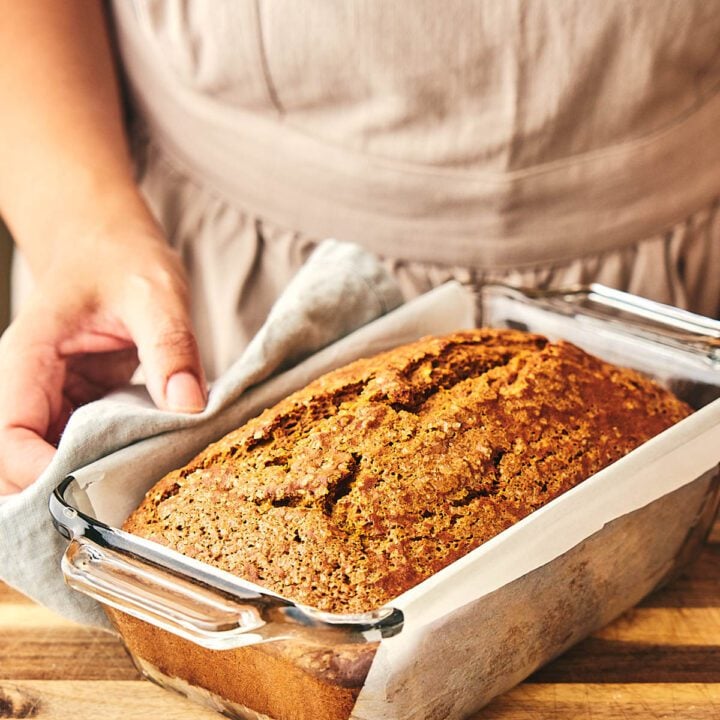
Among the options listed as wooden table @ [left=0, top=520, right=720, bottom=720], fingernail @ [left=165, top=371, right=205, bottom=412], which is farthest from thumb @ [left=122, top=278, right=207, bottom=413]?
wooden table @ [left=0, top=520, right=720, bottom=720]

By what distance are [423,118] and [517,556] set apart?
57 cm

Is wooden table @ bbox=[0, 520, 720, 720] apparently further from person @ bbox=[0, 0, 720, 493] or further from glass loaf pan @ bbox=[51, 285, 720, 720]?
person @ bbox=[0, 0, 720, 493]

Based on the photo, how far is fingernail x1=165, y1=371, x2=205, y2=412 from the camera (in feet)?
2.93

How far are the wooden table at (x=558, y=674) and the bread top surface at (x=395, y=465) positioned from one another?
14cm

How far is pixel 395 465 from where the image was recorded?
802 mm

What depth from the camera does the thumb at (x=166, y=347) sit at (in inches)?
35.4

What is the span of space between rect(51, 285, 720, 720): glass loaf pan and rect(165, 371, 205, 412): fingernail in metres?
0.03

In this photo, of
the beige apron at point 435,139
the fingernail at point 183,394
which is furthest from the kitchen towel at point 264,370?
the beige apron at point 435,139

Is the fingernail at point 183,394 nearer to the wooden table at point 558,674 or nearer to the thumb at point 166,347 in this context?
the thumb at point 166,347

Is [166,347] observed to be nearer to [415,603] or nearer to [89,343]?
[89,343]

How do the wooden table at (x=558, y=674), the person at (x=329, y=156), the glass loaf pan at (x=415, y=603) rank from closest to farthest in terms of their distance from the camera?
the glass loaf pan at (x=415, y=603), the wooden table at (x=558, y=674), the person at (x=329, y=156)

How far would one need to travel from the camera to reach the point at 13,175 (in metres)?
1.16

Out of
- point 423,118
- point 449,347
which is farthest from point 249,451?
point 423,118

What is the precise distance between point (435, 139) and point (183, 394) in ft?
1.42
